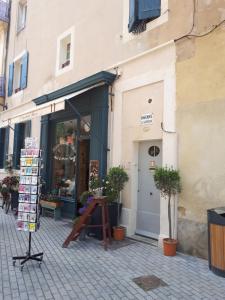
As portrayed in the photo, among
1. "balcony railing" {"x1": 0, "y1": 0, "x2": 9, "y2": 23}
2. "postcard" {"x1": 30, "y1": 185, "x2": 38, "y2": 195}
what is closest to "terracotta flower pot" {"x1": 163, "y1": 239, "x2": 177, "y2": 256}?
"postcard" {"x1": 30, "y1": 185, "x2": 38, "y2": 195}

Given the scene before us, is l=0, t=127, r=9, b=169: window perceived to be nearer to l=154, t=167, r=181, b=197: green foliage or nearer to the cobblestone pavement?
the cobblestone pavement

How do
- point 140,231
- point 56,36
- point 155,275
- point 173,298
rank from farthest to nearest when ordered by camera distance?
1. point 56,36
2. point 140,231
3. point 155,275
4. point 173,298

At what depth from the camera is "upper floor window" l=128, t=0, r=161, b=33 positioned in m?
7.40

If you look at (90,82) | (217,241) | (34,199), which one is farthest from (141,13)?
(217,241)

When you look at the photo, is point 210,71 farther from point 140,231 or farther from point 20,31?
point 20,31

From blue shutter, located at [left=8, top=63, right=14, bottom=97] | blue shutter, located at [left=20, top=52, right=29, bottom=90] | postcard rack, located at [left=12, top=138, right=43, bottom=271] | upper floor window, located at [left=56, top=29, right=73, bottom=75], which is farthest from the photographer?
blue shutter, located at [left=8, top=63, right=14, bottom=97]

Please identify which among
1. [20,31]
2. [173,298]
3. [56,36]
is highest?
[20,31]

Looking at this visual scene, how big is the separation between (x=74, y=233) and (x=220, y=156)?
11.3 ft

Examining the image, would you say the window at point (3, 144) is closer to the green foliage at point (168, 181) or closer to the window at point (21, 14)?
the window at point (21, 14)

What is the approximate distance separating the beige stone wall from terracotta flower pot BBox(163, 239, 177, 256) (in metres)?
0.24

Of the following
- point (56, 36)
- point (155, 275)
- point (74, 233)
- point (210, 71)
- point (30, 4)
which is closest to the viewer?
point (155, 275)

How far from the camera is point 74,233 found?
270 inches

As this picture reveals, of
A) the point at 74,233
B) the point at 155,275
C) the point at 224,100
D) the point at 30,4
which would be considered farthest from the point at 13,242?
the point at 30,4

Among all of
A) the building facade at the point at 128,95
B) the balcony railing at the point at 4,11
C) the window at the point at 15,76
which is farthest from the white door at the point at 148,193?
the balcony railing at the point at 4,11
